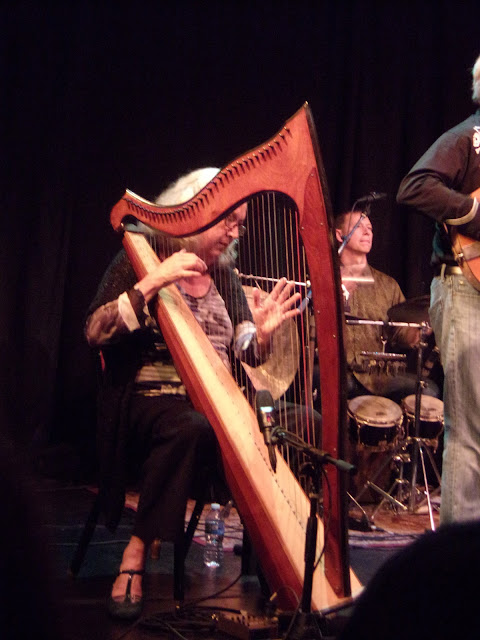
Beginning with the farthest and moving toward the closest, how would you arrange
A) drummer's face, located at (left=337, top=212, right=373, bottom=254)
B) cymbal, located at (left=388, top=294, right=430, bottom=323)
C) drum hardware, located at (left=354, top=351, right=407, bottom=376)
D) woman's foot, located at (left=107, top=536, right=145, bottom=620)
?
drummer's face, located at (left=337, top=212, right=373, bottom=254) → drum hardware, located at (left=354, top=351, right=407, bottom=376) → cymbal, located at (left=388, top=294, right=430, bottom=323) → woman's foot, located at (left=107, top=536, right=145, bottom=620)

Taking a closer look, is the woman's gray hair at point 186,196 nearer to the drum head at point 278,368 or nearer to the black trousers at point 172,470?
the drum head at point 278,368

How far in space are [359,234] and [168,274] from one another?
2.54m

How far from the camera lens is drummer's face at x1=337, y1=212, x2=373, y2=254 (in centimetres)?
476

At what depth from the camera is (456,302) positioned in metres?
2.47

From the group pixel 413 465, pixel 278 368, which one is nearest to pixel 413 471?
pixel 413 465

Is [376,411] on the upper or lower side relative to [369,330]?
lower

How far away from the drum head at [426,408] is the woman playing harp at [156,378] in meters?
1.84

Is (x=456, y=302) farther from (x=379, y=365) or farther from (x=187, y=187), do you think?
(x=379, y=365)

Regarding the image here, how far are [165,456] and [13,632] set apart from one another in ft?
6.30

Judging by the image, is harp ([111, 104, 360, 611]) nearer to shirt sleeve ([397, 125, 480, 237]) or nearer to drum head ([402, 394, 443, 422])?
shirt sleeve ([397, 125, 480, 237])

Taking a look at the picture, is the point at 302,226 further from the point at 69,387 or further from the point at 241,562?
the point at 69,387

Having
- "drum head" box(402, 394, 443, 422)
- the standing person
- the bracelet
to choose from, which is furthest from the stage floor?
the bracelet

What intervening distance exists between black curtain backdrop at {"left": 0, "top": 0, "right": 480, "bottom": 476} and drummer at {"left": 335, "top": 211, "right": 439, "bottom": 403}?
342 millimetres

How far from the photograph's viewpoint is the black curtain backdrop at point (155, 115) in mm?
4359
